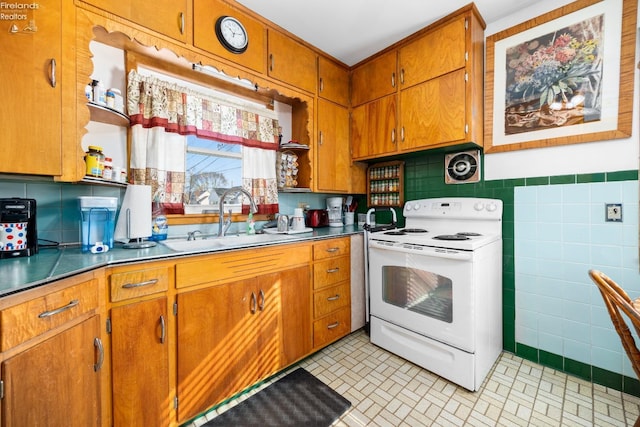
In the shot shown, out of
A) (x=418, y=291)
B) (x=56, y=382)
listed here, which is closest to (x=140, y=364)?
(x=56, y=382)

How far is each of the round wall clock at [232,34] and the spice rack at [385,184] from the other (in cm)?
167

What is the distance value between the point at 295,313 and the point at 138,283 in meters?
0.99

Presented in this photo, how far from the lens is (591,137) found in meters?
1.61

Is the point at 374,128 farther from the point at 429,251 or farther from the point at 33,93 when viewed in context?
the point at 33,93

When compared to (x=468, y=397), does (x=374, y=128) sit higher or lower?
higher

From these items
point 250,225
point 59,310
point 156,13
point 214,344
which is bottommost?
point 214,344

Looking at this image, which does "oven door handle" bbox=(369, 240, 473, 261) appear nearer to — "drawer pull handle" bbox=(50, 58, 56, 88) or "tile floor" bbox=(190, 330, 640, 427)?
"tile floor" bbox=(190, 330, 640, 427)

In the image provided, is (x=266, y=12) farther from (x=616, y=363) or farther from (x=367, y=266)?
(x=616, y=363)

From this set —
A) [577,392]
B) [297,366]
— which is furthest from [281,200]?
[577,392]

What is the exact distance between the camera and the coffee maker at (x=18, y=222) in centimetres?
113

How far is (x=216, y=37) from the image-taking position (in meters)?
1.73

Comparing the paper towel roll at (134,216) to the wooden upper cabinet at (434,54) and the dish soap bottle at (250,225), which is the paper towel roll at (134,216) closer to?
the dish soap bottle at (250,225)

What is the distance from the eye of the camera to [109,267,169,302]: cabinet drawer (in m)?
1.12

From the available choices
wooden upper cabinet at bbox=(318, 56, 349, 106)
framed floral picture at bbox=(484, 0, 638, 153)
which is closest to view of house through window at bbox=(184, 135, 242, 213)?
wooden upper cabinet at bbox=(318, 56, 349, 106)
